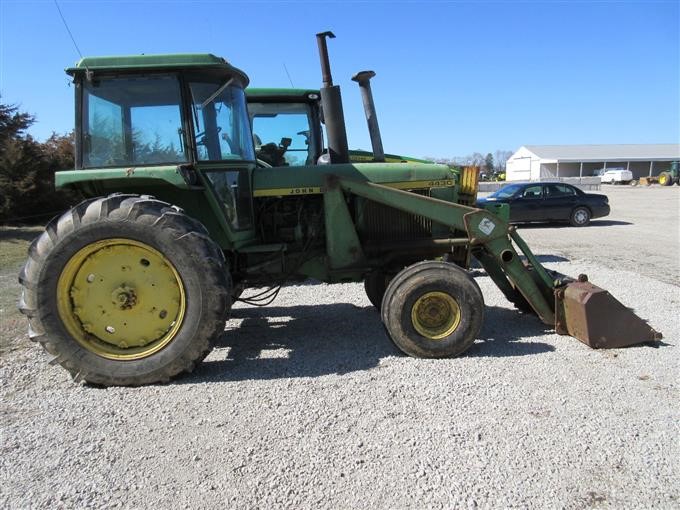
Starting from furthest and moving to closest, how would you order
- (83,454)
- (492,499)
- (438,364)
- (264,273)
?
1. (264,273)
2. (438,364)
3. (83,454)
4. (492,499)

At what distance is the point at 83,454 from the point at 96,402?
2.21 feet

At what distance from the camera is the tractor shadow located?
13.0 feet

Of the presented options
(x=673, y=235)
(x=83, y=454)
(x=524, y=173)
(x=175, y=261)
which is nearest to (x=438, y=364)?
(x=175, y=261)

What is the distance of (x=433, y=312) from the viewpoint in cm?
415

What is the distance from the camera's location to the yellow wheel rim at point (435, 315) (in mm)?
4121

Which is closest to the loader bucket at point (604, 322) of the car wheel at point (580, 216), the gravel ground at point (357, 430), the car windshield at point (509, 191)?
the gravel ground at point (357, 430)

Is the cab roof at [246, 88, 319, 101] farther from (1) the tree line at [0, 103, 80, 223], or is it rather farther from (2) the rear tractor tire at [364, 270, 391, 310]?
(1) the tree line at [0, 103, 80, 223]

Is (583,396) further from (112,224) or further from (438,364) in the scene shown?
(112,224)

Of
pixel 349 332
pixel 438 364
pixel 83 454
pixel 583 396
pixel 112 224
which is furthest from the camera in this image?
pixel 349 332

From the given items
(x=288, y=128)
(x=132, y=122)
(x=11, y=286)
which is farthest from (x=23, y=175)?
(x=132, y=122)

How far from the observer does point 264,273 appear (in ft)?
15.1

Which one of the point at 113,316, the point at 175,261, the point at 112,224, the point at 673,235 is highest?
the point at 112,224

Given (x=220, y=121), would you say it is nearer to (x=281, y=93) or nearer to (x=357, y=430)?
(x=357, y=430)

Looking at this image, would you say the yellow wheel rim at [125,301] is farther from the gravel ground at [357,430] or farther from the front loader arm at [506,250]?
the front loader arm at [506,250]
